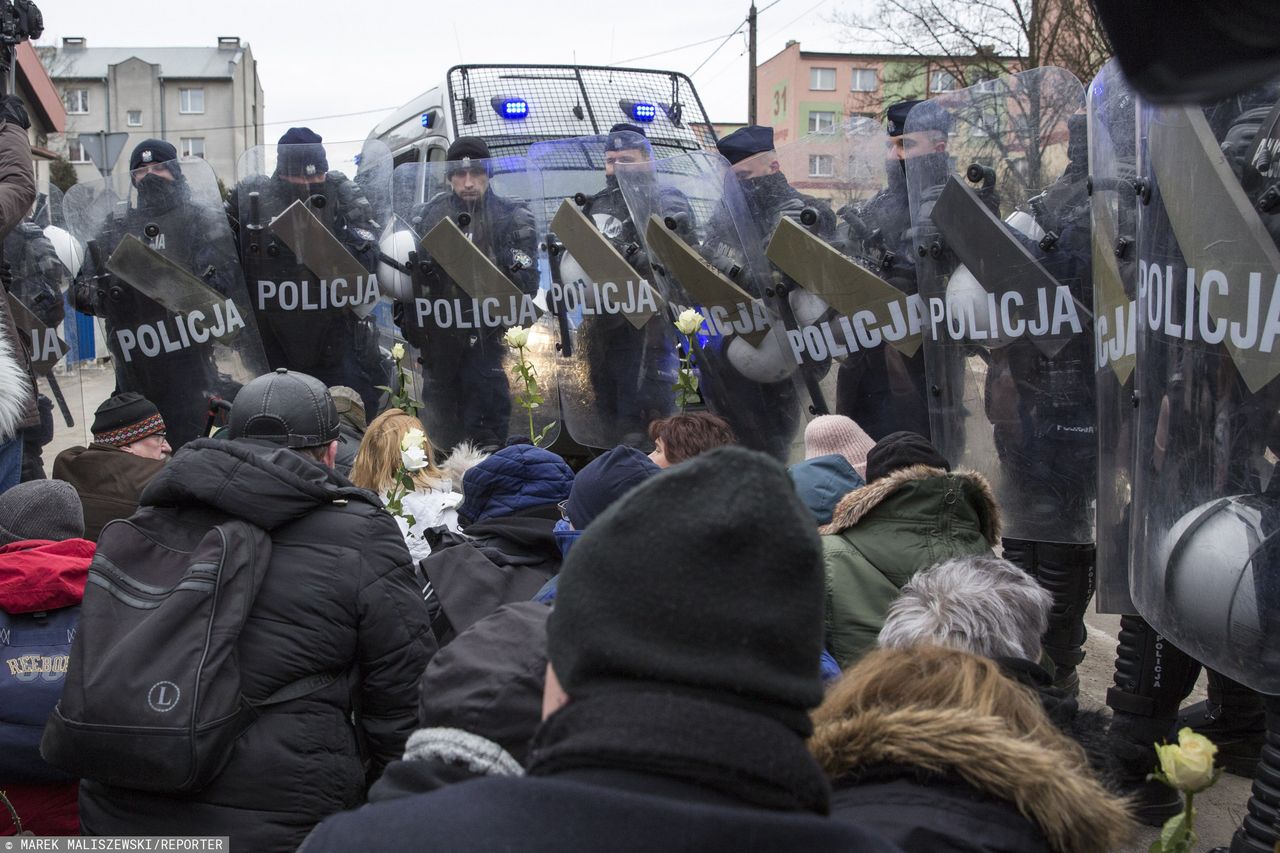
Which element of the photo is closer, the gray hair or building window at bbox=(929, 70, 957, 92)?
the gray hair

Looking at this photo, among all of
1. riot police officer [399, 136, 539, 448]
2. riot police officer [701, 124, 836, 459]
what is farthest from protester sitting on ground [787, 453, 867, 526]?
riot police officer [399, 136, 539, 448]

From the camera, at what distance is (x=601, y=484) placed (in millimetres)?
2469

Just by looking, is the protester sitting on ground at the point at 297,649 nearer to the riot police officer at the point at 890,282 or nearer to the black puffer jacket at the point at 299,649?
the black puffer jacket at the point at 299,649

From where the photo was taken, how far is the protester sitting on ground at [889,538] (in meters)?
2.35

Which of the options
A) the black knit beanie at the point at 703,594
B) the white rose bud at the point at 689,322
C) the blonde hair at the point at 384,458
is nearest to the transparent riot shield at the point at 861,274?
the white rose bud at the point at 689,322

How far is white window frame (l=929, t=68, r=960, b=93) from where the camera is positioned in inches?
659

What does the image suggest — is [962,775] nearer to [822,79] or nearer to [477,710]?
[477,710]

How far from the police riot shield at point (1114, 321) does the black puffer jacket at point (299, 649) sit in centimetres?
157

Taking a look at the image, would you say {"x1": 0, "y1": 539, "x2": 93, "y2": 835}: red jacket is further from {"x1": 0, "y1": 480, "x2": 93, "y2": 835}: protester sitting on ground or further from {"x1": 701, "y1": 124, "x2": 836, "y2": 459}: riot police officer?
{"x1": 701, "y1": 124, "x2": 836, "y2": 459}: riot police officer

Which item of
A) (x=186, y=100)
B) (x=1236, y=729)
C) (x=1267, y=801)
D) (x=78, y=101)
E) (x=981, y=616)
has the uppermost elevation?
(x=186, y=100)

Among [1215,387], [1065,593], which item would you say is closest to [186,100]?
[1065,593]

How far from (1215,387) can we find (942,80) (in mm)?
18250

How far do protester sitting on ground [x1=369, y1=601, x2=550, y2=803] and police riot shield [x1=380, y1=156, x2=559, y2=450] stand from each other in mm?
3668

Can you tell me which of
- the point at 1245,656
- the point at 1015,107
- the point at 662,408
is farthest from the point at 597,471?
the point at 662,408
